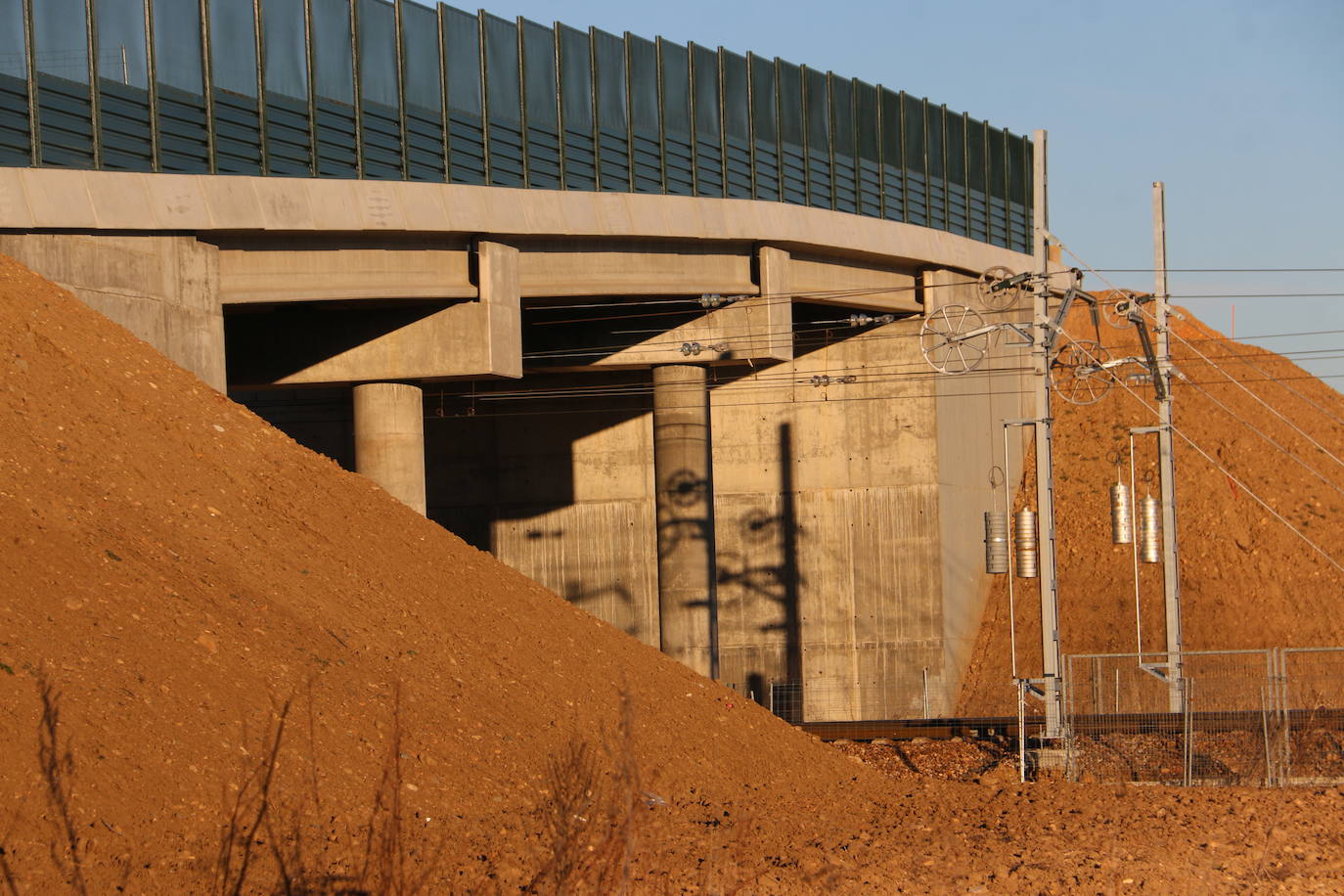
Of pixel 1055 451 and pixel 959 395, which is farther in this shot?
pixel 1055 451

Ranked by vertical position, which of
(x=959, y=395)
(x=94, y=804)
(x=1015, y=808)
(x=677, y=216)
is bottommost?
(x=1015, y=808)

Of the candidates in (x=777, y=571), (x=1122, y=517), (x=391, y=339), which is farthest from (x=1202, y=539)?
(x=391, y=339)

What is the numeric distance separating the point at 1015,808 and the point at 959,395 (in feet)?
79.0

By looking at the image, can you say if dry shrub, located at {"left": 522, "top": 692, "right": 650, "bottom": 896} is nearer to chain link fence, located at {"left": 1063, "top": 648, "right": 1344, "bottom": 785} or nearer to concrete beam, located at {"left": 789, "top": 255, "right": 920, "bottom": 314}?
chain link fence, located at {"left": 1063, "top": 648, "right": 1344, "bottom": 785}

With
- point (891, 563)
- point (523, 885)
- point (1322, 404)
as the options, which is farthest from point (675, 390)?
point (1322, 404)

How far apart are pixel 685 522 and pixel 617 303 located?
500 cm

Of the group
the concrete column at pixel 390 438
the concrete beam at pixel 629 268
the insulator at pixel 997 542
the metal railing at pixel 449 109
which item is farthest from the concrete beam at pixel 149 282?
the insulator at pixel 997 542

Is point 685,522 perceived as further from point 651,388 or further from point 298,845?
point 298,845

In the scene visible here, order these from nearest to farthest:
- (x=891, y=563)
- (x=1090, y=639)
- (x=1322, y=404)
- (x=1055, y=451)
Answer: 1. (x=891, y=563)
2. (x=1090, y=639)
3. (x=1055, y=451)
4. (x=1322, y=404)

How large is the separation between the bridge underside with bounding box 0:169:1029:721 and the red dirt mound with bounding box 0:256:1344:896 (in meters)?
5.91

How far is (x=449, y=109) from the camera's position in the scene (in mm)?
26984

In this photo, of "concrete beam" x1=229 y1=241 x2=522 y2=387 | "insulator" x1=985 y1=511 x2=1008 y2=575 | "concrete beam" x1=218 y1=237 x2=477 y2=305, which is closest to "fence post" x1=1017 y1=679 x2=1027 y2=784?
"insulator" x1=985 y1=511 x2=1008 y2=575

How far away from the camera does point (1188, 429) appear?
47.0 metres

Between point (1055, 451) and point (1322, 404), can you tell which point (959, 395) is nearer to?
point (1055, 451)
